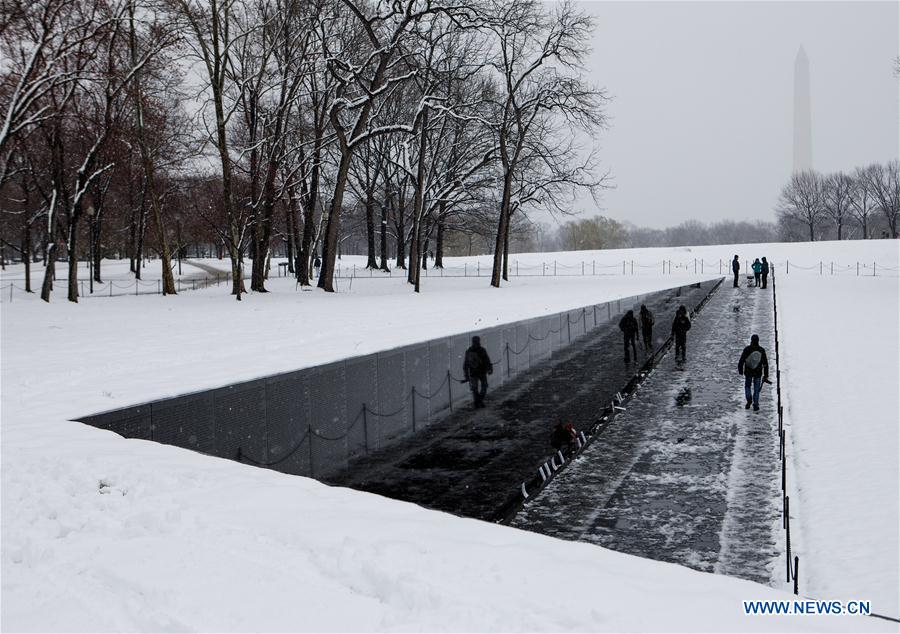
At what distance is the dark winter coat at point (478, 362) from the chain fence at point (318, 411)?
1.86 feet

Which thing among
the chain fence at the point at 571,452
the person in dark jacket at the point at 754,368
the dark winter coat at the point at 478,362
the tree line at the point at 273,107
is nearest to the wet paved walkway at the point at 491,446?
the chain fence at the point at 571,452

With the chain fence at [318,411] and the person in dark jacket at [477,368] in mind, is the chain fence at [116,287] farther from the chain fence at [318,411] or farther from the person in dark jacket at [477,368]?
the person in dark jacket at [477,368]

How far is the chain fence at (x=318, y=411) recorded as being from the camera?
39.7 ft

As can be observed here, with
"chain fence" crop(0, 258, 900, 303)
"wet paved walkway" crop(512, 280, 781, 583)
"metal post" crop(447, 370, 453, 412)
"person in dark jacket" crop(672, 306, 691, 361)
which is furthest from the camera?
"chain fence" crop(0, 258, 900, 303)

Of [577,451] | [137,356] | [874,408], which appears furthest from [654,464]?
[137,356]

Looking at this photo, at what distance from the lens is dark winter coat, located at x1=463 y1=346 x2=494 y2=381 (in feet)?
59.6

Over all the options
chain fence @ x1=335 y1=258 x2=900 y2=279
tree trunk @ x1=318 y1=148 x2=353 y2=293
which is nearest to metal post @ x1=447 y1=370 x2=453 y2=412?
tree trunk @ x1=318 y1=148 x2=353 y2=293

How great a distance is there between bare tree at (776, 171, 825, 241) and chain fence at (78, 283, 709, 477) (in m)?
98.2

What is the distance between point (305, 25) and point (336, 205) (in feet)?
24.8

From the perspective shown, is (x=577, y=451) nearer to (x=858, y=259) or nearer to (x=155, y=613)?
(x=155, y=613)

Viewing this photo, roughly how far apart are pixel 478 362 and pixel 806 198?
103 metres

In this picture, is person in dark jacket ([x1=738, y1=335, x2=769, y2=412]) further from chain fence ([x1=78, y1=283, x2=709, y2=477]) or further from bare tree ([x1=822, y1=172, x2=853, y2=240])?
bare tree ([x1=822, y1=172, x2=853, y2=240])

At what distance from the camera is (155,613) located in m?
5.25

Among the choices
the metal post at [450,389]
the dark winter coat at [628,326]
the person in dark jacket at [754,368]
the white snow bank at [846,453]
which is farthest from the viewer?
the dark winter coat at [628,326]
